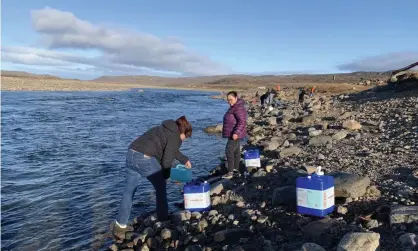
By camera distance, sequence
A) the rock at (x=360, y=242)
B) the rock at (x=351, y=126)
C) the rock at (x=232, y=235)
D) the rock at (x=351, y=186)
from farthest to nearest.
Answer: the rock at (x=351, y=126) < the rock at (x=351, y=186) < the rock at (x=232, y=235) < the rock at (x=360, y=242)

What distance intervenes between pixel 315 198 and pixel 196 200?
87.2 inches

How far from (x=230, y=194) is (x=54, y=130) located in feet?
46.1

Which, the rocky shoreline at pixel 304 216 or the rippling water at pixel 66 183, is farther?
the rippling water at pixel 66 183

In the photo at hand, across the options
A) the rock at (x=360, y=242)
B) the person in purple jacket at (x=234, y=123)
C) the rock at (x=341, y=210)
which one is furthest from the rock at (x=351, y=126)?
the rock at (x=360, y=242)

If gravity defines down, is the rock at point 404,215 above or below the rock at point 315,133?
above

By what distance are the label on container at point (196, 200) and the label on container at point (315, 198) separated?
1.76 meters

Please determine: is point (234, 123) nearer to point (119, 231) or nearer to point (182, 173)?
point (182, 173)

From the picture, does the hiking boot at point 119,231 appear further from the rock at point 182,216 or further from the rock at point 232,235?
the rock at point 232,235

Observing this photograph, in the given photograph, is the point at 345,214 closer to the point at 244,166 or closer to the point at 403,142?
the point at 244,166

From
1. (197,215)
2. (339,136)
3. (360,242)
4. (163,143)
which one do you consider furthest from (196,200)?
(339,136)

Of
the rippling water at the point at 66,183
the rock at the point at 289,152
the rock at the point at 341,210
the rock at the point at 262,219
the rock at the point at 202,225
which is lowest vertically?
the rippling water at the point at 66,183

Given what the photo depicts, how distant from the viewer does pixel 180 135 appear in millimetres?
6465

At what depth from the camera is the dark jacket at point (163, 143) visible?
633 cm

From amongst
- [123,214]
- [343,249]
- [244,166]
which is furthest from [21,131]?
[343,249]
